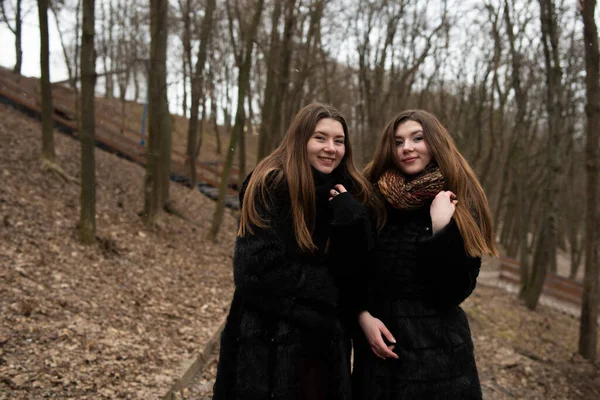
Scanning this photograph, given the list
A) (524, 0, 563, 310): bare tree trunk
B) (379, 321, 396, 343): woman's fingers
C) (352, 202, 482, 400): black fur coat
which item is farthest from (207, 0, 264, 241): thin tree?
(379, 321, 396, 343): woman's fingers

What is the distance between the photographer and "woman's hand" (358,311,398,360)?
2.41m

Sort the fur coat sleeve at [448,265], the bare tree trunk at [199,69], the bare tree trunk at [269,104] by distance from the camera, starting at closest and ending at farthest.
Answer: the fur coat sleeve at [448,265] → the bare tree trunk at [199,69] → the bare tree trunk at [269,104]

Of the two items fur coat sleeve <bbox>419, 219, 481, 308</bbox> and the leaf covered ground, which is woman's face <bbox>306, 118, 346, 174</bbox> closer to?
fur coat sleeve <bbox>419, 219, 481, 308</bbox>

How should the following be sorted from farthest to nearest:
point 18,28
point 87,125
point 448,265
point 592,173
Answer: point 18,28, point 87,125, point 592,173, point 448,265

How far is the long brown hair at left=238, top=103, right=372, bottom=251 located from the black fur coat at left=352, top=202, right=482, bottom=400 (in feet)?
1.45

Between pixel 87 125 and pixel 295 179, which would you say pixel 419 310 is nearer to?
pixel 295 179

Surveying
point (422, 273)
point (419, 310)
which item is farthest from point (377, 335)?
point (422, 273)

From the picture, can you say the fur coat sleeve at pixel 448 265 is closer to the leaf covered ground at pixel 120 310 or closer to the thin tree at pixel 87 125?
the leaf covered ground at pixel 120 310

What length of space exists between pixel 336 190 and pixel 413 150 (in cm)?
49

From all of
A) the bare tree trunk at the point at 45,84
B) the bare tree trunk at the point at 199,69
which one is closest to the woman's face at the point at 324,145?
the bare tree trunk at the point at 45,84

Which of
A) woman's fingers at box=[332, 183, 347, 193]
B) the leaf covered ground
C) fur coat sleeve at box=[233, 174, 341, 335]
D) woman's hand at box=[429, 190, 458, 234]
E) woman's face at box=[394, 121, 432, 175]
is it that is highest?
woman's face at box=[394, 121, 432, 175]

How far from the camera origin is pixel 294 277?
2377mm

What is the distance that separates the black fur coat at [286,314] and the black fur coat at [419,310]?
0.20 metres

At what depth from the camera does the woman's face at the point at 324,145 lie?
8.24 ft
